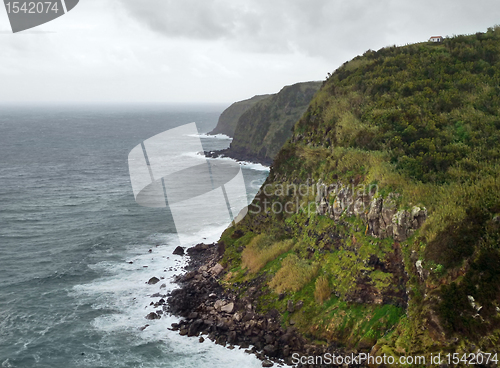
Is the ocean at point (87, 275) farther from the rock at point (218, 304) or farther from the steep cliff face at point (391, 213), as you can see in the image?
the steep cliff face at point (391, 213)

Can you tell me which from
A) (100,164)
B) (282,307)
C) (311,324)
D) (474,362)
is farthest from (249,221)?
(100,164)

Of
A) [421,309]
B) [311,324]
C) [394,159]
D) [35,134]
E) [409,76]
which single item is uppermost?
[35,134]

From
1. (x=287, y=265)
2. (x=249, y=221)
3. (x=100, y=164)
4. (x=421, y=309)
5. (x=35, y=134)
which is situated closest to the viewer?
(x=421, y=309)

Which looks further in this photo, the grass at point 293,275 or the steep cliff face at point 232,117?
the steep cliff face at point 232,117

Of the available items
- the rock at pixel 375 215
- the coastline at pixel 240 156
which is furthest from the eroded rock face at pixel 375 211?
the coastline at pixel 240 156

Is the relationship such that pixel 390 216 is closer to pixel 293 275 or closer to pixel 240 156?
pixel 293 275

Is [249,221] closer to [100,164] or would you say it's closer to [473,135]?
[473,135]
